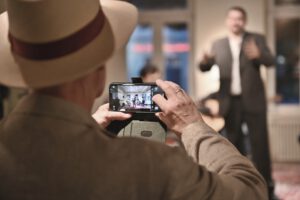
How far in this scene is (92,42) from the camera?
89 centimetres

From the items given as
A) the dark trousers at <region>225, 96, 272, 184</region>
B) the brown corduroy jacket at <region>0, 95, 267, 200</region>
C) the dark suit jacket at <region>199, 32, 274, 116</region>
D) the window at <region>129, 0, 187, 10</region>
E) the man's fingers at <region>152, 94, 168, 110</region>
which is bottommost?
the dark trousers at <region>225, 96, 272, 184</region>

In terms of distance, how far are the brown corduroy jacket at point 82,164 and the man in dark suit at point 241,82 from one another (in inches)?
125

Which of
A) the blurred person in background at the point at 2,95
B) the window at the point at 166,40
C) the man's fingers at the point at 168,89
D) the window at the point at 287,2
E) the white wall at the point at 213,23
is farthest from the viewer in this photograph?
the window at the point at 166,40

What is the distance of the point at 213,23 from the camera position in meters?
6.05

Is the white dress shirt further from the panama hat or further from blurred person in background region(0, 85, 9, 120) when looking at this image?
the panama hat

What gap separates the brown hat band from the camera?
2.86ft

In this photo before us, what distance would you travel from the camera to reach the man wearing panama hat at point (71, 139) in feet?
2.82

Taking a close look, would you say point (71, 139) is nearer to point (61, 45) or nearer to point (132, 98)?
point (61, 45)

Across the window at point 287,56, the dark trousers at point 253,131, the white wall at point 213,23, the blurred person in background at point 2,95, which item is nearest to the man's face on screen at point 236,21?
the dark trousers at point 253,131

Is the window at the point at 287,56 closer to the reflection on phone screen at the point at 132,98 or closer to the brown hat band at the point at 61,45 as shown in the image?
the reflection on phone screen at the point at 132,98

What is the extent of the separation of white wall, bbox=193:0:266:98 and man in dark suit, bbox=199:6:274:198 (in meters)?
1.87

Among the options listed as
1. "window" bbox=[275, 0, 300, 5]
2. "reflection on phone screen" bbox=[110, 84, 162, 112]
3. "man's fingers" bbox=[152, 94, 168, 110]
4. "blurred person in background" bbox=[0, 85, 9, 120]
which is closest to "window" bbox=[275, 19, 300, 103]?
"window" bbox=[275, 0, 300, 5]

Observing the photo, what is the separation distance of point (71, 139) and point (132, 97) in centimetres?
40

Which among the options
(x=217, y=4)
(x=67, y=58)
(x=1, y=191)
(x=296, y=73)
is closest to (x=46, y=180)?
(x=1, y=191)
